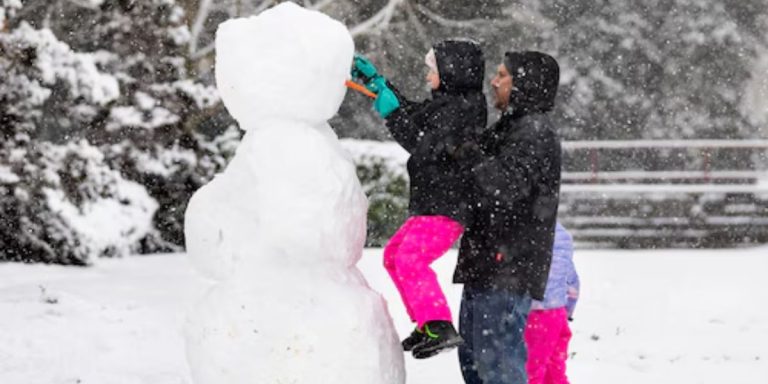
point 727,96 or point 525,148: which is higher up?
point 525,148

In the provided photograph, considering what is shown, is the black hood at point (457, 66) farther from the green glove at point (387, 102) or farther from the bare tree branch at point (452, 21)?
the bare tree branch at point (452, 21)

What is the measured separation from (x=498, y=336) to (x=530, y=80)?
970mm

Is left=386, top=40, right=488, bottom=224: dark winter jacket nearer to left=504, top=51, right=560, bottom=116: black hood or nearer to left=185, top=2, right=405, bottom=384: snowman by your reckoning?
left=504, top=51, right=560, bottom=116: black hood

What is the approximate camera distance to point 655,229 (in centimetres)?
1521

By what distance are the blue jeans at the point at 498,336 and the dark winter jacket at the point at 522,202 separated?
0.17ft

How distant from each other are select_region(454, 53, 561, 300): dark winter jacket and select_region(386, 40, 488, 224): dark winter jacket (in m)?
0.13

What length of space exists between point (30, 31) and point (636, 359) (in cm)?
610

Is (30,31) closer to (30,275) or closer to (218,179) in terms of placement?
(30,275)

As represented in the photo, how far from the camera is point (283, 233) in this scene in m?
3.73

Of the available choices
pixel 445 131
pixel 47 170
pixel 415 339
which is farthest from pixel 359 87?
pixel 47 170

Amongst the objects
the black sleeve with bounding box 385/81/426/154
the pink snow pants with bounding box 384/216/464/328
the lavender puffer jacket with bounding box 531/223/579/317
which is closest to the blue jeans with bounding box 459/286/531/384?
the pink snow pants with bounding box 384/216/464/328

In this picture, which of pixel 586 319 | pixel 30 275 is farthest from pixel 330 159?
pixel 30 275

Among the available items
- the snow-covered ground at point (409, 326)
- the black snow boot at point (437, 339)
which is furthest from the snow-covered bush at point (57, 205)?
the black snow boot at point (437, 339)

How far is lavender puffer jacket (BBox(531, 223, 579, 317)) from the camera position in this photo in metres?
4.55
